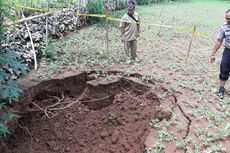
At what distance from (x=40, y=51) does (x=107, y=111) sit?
7.39ft

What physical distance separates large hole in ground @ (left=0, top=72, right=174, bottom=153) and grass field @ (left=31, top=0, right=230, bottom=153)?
0.37 metres

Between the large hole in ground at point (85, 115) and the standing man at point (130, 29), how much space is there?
1050mm

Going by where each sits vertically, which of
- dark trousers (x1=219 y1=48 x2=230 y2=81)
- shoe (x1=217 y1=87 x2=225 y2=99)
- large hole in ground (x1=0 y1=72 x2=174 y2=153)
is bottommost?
large hole in ground (x1=0 y1=72 x2=174 y2=153)

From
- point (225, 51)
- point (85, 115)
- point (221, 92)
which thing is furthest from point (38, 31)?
point (221, 92)

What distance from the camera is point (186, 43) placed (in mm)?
9125

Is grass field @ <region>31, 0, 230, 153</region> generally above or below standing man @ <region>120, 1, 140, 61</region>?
below

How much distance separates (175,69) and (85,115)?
7.84ft

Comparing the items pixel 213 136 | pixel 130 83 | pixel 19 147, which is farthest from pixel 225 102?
pixel 19 147

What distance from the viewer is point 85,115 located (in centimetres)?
565

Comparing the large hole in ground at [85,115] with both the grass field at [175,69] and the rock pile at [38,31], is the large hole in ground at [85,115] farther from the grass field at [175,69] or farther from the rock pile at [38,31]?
the rock pile at [38,31]

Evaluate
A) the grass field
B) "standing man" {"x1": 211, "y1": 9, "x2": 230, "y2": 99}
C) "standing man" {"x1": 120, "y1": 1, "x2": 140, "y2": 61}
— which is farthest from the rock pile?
"standing man" {"x1": 211, "y1": 9, "x2": 230, "y2": 99}

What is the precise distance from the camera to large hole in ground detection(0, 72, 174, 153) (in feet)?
16.1

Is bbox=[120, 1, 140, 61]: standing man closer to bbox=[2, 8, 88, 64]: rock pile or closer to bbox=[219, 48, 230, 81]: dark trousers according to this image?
bbox=[2, 8, 88, 64]: rock pile

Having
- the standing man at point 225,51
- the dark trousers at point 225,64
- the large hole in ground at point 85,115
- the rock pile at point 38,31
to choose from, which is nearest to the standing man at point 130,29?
the large hole in ground at point 85,115
